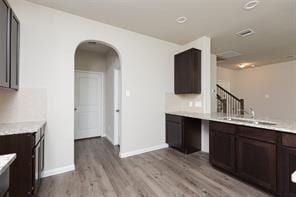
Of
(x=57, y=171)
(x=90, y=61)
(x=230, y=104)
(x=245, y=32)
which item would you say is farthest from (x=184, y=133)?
(x=230, y=104)

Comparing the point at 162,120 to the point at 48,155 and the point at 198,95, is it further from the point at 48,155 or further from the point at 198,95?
the point at 48,155

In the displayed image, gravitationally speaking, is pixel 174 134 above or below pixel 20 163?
below

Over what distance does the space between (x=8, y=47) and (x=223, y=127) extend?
10.8ft

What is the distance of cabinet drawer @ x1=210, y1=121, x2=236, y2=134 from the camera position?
2.44 metres

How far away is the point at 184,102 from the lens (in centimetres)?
422

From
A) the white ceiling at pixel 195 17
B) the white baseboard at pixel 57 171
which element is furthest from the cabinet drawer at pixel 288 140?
the white baseboard at pixel 57 171

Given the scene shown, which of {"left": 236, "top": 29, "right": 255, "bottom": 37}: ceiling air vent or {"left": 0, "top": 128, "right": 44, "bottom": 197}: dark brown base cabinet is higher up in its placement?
{"left": 236, "top": 29, "right": 255, "bottom": 37}: ceiling air vent

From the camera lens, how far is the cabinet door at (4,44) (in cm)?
170

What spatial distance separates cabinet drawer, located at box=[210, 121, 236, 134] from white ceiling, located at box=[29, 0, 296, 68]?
1951 mm

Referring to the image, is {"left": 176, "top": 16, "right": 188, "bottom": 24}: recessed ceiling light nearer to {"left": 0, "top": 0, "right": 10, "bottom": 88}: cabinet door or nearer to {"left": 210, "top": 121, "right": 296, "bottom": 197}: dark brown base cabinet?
{"left": 210, "top": 121, "right": 296, "bottom": 197}: dark brown base cabinet

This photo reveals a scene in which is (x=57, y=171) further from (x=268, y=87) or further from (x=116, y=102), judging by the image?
(x=268, y=87)

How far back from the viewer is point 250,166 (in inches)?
86.6

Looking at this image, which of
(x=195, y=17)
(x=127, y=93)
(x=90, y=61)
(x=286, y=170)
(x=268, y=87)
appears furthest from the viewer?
(x=268, y=87)

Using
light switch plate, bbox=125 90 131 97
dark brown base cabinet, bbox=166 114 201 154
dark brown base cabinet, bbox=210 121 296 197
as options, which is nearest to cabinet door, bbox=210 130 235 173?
dark brown base cabinet, bbox=210 121 296 197
